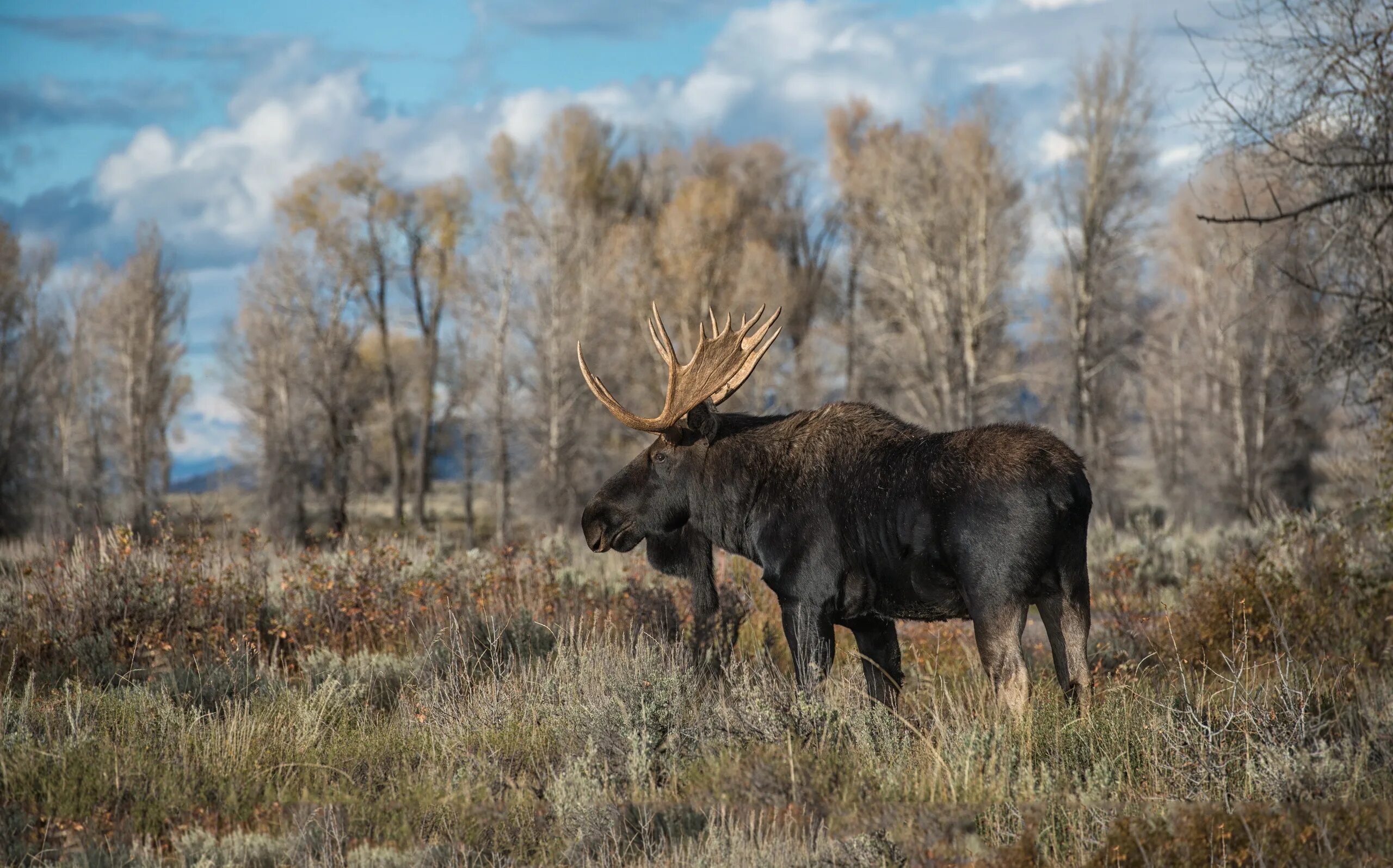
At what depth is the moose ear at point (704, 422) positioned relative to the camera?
6852mm

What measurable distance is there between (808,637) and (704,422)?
4.70 feet

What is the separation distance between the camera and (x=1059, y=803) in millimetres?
4715

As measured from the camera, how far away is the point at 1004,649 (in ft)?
18.2

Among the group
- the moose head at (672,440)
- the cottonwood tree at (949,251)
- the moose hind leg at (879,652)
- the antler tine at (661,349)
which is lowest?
the moose hind leg at (879,652)

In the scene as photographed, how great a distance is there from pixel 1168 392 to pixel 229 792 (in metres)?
45.8

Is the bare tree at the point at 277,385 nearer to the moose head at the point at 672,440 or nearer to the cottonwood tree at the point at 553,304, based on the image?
the cottonwood tree at the point at 553,304

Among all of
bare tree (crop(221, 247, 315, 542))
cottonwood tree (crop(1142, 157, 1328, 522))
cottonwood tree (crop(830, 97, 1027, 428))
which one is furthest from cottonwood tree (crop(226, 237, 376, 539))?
cottonwood tree (crop(1142, 157, 1328, 522))

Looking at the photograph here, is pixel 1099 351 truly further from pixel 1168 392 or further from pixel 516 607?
pixel 516 607

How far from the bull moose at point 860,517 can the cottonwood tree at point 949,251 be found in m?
28.7

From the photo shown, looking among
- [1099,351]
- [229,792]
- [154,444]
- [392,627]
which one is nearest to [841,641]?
[392,627]

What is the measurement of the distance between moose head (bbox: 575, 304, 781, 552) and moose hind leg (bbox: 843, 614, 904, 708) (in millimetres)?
1251

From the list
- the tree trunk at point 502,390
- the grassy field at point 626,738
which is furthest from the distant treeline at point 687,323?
the grassy field at point 626,738

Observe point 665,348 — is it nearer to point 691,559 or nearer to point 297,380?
point 691,559

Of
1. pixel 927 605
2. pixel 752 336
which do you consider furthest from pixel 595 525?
pixel 927 605
